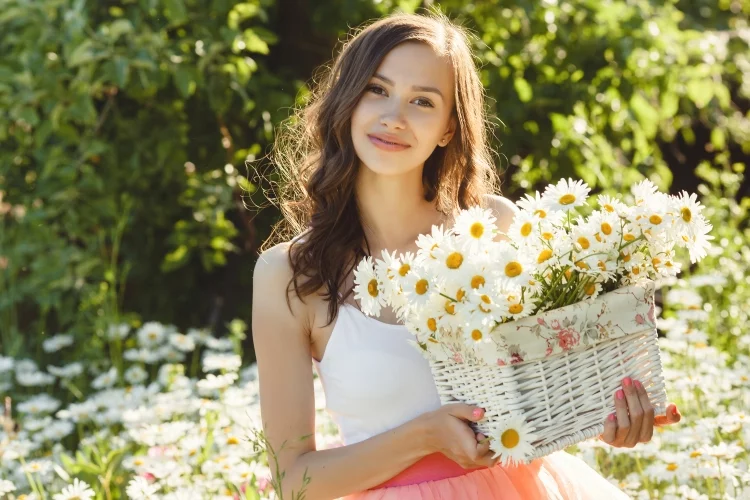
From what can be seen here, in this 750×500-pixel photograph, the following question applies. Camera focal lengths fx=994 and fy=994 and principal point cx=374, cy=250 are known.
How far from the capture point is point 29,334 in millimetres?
3947

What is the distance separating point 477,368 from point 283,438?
1.58 ft

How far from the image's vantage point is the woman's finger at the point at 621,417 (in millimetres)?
1475

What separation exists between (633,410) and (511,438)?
20 cm

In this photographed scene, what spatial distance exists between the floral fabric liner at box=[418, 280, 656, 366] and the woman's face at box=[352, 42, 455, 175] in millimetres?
452

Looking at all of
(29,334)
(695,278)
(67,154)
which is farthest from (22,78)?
(695,278)

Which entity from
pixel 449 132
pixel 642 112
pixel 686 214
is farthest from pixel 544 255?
pixel 642 112

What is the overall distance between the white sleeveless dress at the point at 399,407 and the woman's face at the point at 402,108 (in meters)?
0.29

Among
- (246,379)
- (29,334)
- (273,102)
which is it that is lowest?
(29,334)

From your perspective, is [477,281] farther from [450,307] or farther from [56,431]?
[56,431]

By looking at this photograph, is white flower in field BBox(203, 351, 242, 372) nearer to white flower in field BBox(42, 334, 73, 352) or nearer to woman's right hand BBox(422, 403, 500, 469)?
white flower in field BBox(42, 334, 73, 352)

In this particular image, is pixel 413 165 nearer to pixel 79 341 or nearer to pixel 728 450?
pixel 728 450

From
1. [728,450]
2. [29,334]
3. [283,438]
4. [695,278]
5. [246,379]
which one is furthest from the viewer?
[29,334]

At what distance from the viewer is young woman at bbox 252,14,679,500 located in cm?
171

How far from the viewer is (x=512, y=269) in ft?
4.54
